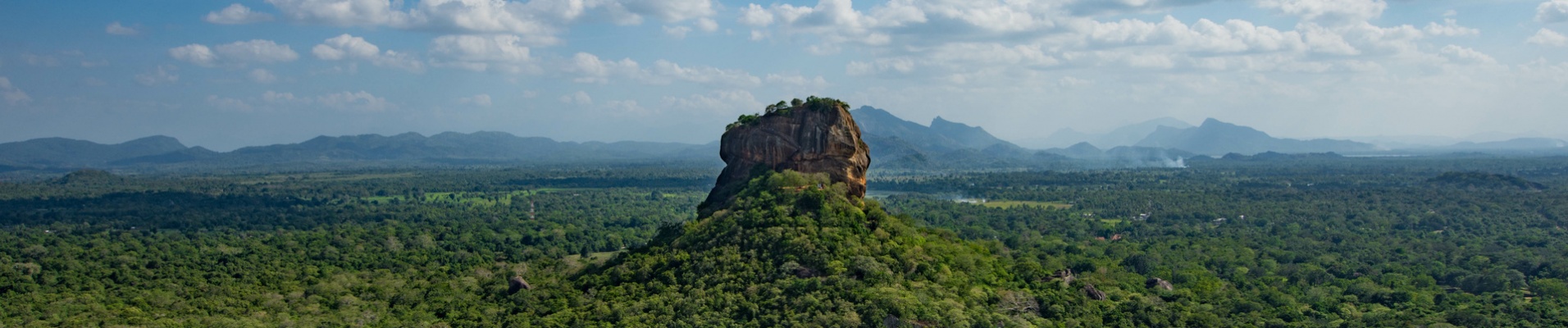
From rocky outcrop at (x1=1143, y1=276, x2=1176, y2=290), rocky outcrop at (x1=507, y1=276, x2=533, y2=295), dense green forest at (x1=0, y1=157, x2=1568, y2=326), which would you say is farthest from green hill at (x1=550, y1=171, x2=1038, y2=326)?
rocky outcrop at (x1=1143, y1=276, x2=1176, y2=290)

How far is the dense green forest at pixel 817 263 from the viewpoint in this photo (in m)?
41.5

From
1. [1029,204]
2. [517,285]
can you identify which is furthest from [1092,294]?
[1029,204]

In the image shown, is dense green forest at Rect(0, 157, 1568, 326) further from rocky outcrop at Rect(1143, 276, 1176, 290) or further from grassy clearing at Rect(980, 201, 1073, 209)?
grassy clearing at Rect(980, 201, 1073, 209)

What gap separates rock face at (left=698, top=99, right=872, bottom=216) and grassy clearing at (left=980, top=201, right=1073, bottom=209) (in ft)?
196

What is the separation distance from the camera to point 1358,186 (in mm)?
138250

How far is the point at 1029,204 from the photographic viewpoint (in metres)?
122

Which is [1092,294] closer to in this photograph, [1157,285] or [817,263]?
[1157,285]

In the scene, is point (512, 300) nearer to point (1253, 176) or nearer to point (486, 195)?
point (486, 195)

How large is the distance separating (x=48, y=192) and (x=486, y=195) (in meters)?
61.5

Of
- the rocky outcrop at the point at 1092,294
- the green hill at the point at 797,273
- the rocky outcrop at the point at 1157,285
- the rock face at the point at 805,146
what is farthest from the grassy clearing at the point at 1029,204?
the rocky outcrop at the point at 1092,294

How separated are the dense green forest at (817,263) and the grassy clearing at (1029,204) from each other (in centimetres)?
167

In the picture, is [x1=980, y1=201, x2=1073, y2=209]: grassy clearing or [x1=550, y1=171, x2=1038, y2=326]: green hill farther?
[x1=980, y1=201, x2=1073, y2=209]: grassy clearing

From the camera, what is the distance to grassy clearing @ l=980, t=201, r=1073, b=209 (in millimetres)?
116062

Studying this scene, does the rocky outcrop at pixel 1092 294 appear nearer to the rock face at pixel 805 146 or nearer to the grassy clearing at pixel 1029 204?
the rock face at pixel 805 146
